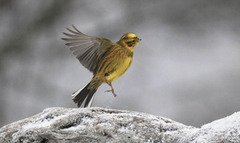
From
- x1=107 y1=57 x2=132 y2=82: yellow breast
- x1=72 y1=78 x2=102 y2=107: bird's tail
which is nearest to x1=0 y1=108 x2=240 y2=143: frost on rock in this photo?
→ x1=107 y1=57 x2=132 y2=82: yellow breast

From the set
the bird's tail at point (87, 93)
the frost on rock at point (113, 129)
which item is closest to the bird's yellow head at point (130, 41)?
the bird's tail at point (87, 93)

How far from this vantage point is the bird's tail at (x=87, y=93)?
3.39 metres

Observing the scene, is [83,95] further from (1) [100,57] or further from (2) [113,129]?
(2) [113,129]

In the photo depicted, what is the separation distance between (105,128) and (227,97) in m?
4.47

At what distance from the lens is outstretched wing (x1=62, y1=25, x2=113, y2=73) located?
337 centimetres

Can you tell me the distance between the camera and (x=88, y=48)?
3455mm

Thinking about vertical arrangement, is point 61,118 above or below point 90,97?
below

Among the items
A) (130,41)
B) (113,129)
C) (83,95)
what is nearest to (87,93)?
(83,95)

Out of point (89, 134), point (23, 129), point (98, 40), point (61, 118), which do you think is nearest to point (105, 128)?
point (89, 134)

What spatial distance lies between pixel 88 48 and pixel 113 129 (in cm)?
103

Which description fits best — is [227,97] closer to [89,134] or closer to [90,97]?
[90,97]

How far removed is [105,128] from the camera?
2553 mm

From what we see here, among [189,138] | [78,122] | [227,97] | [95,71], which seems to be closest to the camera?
[189,138]

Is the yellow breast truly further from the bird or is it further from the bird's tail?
the bird's tail
